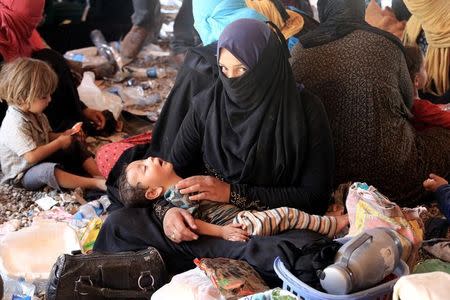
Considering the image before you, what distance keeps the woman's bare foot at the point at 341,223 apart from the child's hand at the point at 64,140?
4.23ft

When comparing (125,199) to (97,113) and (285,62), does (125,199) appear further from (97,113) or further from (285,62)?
(97,113)

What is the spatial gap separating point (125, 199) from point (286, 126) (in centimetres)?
61

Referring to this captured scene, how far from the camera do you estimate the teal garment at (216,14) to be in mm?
2359

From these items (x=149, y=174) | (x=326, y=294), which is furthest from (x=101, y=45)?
(x=326, y=294)

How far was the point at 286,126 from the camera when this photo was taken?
190 centimetres

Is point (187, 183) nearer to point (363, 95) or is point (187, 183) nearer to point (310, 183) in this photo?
point (310, 183)

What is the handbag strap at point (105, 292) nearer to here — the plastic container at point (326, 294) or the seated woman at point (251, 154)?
the seated woman at point (251, 154)

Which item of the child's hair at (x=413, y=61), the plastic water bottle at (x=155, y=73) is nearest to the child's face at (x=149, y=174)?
the child's hair at (x=413, y=61)

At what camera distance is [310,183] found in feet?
6.43

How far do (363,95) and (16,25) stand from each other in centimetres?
174

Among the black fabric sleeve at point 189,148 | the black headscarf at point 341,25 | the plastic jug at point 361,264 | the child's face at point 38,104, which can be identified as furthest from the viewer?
the child's face at point 38,104

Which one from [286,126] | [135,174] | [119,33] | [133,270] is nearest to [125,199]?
[135,174]

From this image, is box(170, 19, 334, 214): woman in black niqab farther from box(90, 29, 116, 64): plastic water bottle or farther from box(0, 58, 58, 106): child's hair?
box(90, 29, 116, 64): plastic water bottle

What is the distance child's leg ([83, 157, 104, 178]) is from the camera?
106 inches
